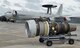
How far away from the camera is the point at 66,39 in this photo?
52.9 feet

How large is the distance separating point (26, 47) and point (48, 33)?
190 cm

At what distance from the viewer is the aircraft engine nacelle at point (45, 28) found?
15.1m

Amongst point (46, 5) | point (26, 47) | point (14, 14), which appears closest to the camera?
point (26, 47)

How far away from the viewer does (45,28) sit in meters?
15.4

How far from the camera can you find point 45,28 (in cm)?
1538

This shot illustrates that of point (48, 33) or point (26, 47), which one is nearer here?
point (26, 47)

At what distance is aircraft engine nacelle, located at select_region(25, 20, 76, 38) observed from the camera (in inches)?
596

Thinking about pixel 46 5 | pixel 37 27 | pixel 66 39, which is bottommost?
pixel 46 5

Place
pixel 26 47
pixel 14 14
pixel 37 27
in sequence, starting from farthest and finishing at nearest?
pixel 14 14 < pixel 37 27 < pixel 26 47

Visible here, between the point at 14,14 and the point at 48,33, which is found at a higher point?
the point at 48,33

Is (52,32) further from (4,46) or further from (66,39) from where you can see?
(4,46)

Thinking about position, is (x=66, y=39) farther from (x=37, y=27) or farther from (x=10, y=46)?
(x=10, y=46)

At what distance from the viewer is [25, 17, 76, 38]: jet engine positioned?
49.7ft

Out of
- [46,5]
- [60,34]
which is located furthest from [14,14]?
[60,34]
